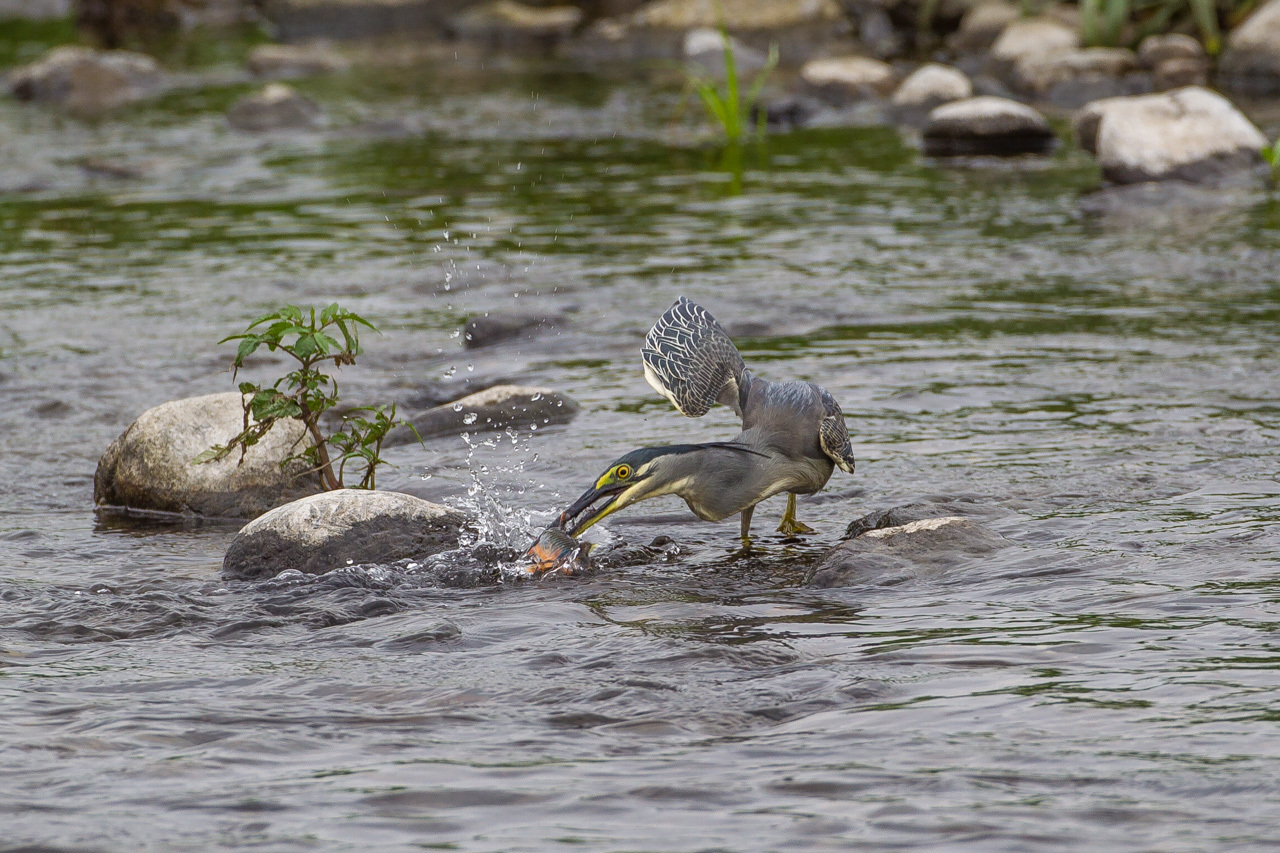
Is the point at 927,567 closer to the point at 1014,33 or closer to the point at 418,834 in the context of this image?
the point at 418,834

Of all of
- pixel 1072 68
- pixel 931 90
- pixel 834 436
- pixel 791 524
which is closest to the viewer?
pixel 834 436

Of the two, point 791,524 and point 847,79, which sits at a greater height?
point 847,79

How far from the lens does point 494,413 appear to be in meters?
7.84

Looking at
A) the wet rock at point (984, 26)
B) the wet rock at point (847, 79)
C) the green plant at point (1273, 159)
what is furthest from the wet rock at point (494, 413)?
the wet rock at point (984, 26)

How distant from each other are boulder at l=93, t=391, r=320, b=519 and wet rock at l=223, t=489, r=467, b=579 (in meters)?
0.87

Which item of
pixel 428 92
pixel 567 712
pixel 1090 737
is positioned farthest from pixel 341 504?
pixel 428 92

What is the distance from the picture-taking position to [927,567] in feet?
18.0

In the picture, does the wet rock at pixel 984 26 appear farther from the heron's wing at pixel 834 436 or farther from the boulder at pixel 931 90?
the heron's wing at pixel 834 436

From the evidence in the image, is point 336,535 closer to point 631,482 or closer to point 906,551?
point 631,482

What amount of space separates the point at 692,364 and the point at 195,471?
2.21 metres

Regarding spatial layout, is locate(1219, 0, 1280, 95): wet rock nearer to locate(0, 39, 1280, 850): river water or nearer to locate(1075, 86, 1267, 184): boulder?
locate(1075, 86, 1267, 184): boulder

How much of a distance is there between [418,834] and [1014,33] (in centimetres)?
1896

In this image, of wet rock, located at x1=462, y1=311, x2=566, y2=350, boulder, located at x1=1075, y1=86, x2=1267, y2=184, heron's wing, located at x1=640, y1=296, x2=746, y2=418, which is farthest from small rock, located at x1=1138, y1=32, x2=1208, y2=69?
heron's wing, located at x1=640, y1=296, x2=746, y2=418

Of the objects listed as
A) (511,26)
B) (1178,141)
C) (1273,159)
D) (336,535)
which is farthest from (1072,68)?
(336,535)
